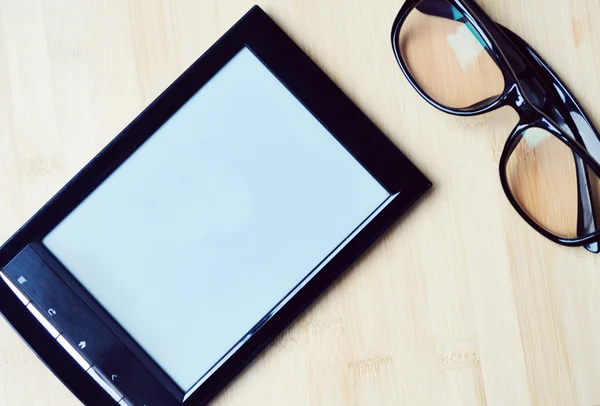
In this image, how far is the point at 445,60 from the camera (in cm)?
51

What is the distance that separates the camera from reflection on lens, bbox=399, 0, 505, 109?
50 cm

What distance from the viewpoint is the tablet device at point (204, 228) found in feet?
1.61

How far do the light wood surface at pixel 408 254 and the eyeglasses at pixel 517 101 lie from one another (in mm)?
11

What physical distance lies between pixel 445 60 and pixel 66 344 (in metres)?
0.34

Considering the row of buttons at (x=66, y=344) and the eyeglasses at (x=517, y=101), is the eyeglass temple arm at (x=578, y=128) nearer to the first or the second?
the eyeglasses at (x=517, y=101)

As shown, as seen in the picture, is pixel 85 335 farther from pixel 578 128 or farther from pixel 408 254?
pixel 578 128

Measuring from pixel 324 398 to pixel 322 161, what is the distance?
0.17 meters

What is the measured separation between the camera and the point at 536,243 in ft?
1.65

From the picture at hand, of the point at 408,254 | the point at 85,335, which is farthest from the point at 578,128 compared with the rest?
the point at 85,335

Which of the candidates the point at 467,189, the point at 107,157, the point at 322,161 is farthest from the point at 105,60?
the point at 467,189

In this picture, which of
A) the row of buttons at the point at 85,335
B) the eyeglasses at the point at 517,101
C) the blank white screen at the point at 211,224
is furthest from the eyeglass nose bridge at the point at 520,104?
the row of buttons at the point at 85,335

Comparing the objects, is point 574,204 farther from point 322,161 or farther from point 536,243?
point 322,161

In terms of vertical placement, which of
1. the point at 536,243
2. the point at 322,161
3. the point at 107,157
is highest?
the point at 107,157

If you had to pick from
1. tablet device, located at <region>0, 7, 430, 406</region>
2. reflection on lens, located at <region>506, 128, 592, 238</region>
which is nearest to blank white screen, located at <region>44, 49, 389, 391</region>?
tablet device, located at <region>0, 7, 430, 406</region>
